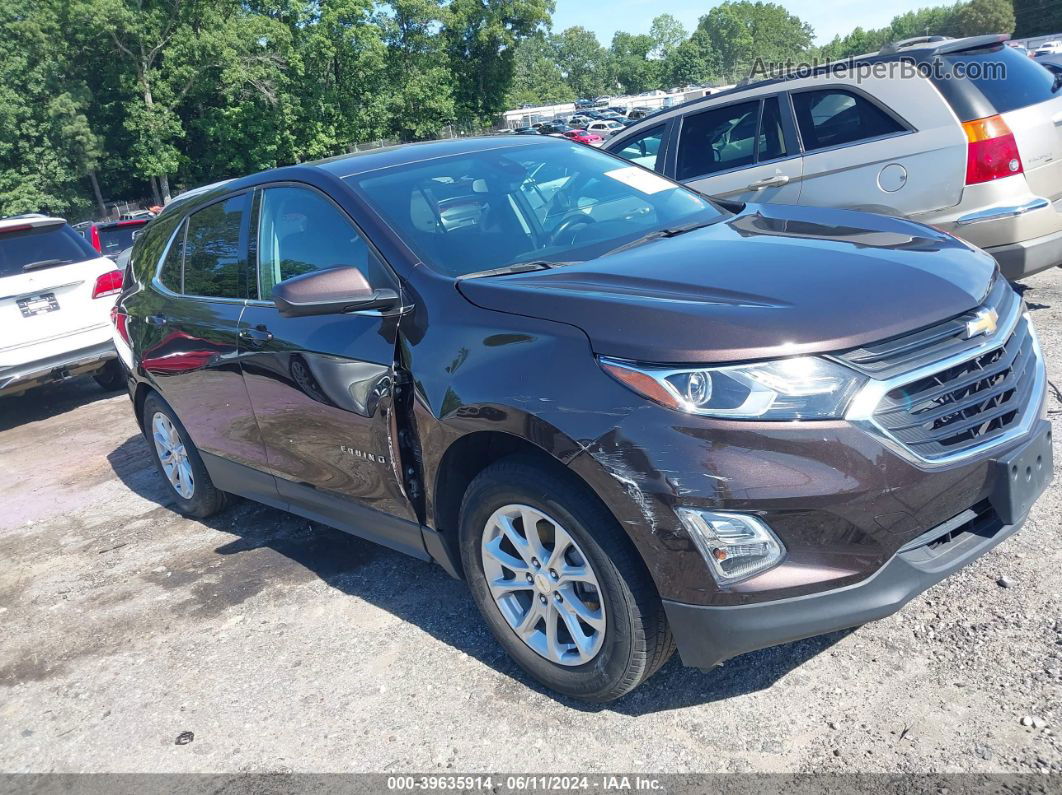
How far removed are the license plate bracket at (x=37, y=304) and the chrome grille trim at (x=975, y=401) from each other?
735 centimetres

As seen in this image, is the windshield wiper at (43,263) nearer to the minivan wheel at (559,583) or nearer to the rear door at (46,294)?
the rear door at (46,294)

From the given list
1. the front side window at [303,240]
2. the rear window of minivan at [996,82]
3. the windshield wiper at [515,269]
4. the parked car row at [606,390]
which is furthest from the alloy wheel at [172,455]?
the rear window of minivan at [996,82]

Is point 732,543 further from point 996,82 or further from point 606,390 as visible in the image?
point 996,82

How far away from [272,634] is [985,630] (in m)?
2.65

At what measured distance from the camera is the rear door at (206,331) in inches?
163

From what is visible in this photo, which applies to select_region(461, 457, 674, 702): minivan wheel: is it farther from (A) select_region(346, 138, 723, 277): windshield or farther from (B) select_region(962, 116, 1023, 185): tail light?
(B) select_region(962, 116, 1023, 185): tail light

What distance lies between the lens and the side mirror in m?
3.12

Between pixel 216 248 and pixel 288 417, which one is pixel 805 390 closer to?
pixel 288 417

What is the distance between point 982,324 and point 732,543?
1001mm

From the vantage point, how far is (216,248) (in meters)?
4.38

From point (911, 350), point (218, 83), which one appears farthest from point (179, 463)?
point (218, 83)

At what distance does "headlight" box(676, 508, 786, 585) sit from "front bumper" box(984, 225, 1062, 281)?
12.5 ft

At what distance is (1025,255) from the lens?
539 cm

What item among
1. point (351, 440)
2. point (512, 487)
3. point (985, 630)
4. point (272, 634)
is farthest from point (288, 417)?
point (985, 630)
